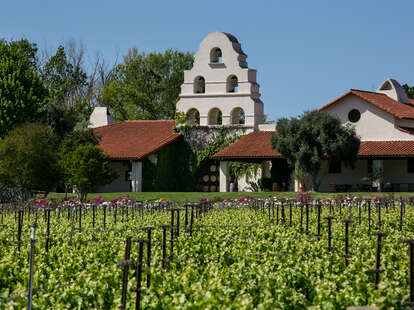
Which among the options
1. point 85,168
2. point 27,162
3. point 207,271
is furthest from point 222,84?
point 207,271

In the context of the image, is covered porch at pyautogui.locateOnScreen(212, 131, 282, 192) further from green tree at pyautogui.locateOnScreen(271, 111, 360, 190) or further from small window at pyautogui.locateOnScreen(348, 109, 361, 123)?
small window at pyautogui.locateOnScreen(348, 109, 361, 123)

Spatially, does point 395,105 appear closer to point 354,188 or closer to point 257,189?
point 354,188

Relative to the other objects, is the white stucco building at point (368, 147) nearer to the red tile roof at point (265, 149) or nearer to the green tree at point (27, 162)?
the red tile roof at point (265, 149)

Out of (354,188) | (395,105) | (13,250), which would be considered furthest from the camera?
(395,105)

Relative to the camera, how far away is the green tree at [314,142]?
34.9 metres

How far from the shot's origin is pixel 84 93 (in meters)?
61.7

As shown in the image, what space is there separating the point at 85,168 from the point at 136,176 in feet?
31.3

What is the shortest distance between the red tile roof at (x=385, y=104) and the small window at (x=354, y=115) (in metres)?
0.98

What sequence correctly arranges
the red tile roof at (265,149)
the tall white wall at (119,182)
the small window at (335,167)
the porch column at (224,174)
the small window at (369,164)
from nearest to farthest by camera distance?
1. the red tile roof at (265,149)
2. the small window at (369,164)
3. the small window at (335,167)
4. the porch column at (224,174)
5. the tall white wall at (119,182)

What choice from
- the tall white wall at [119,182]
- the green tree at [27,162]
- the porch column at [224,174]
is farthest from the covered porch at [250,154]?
the green tree at [27,162]

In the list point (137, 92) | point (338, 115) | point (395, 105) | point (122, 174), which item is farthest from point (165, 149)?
point (137, 92)

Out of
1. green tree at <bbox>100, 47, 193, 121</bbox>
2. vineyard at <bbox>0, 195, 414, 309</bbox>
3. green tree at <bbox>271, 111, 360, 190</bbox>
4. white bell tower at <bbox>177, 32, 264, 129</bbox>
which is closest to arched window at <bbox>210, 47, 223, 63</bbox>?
white bell tower at <bbox>177, 32, 264, 129</bbox>

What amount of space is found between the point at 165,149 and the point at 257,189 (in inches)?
249

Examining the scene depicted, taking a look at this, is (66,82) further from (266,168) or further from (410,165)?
(410,165)
